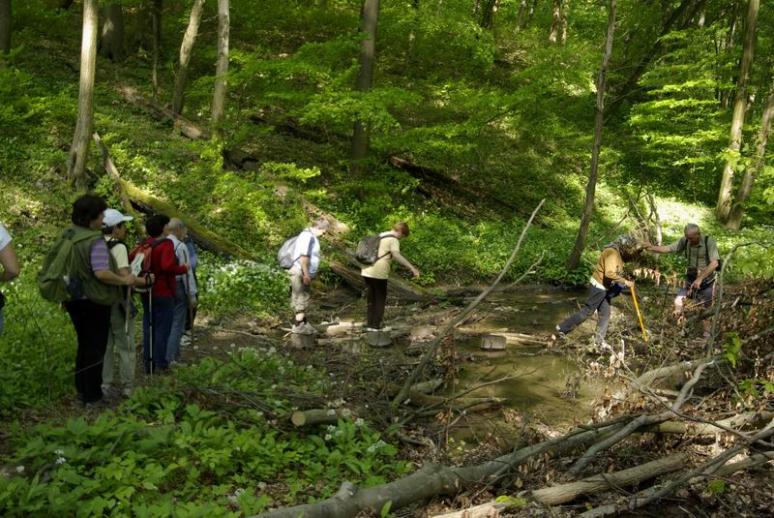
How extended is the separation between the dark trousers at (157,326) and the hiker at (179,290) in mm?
171

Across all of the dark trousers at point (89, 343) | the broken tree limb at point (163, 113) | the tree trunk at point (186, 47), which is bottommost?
the dark trousers at point (89, 343)

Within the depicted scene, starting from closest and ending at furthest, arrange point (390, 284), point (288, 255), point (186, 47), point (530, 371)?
point (530, 371) < point (288, 255) < point (390, 284) < point (186, 47)

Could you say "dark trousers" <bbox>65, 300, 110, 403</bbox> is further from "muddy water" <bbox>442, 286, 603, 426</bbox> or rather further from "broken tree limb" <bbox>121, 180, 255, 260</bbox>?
"broken tree limb" <bbox>121, 180, 255, 260</bbox>

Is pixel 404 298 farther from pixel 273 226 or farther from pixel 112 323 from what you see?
pixel 112 323

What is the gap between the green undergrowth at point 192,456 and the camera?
4170 mm

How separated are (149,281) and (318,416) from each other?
7.64ft

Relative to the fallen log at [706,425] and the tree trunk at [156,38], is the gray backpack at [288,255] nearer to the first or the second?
the fallen log at [706,425]

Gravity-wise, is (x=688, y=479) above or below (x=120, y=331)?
below

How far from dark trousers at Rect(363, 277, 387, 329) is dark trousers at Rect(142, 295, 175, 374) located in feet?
11.3

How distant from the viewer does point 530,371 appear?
8.62 metres

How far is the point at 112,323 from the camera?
6.31 meters

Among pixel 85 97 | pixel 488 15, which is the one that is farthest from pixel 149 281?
pixel 488 15

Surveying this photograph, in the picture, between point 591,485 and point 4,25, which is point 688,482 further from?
point 4,25

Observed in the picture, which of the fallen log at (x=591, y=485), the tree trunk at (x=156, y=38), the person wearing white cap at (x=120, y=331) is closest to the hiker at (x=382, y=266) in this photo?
the person wearing white cap at (x=120, y=331)
